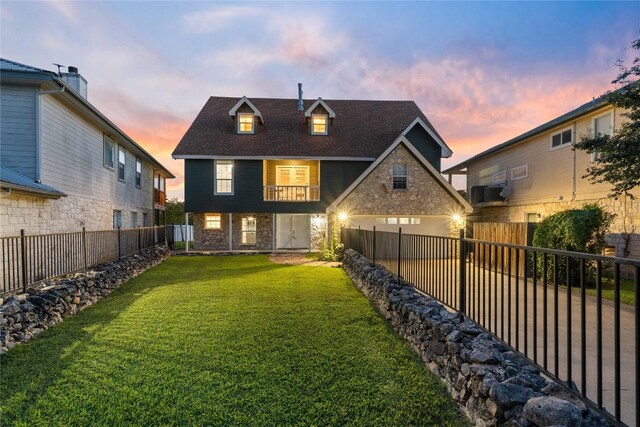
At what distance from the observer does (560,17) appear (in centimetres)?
1239

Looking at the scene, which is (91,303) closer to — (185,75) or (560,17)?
(185,75)

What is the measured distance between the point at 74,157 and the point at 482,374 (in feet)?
47.7

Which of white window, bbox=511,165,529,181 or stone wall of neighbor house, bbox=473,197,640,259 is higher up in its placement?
white window, bbox=511,165,529,181

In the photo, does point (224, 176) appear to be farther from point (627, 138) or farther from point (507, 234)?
point (627, 138)

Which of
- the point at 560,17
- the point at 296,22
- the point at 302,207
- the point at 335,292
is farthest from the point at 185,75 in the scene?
the point at 560,17

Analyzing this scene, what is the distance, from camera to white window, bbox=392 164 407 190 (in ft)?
55.4

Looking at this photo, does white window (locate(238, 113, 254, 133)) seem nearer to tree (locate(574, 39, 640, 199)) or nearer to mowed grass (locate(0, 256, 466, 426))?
mowed grass (locate(0, 256, 466, 426))

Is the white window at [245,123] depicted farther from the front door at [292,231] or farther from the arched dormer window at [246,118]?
the front door at [292,231]

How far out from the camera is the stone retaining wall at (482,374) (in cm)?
237

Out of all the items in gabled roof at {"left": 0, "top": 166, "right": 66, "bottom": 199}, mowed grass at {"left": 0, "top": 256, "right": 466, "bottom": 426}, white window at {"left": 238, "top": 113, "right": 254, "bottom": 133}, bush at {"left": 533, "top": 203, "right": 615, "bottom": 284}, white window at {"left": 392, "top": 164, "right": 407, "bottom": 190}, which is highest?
white window at {"left": 238, "top": 113, "right": 254, "bottom": 133}

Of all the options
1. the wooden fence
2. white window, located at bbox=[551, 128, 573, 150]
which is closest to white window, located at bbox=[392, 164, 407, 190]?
the wooden fence

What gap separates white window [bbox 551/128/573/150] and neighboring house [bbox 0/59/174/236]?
19794mm

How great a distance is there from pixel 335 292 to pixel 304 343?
3752 mm

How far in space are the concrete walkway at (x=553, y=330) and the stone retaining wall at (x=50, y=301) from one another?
6980 mm
